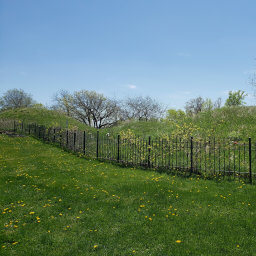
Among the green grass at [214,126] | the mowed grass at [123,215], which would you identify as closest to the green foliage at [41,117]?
the green grass at [214,126]

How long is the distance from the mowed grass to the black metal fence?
143cm

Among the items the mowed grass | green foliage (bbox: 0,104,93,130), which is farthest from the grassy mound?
green foliage (bbox: 0,104,93,130)

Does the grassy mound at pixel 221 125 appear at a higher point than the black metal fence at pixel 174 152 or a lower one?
higher

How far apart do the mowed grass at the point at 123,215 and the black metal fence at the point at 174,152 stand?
143cm

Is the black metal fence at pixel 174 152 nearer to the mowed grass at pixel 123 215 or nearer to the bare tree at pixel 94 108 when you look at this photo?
the mowed grass at pixel 123 215

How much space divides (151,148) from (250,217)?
7086 millimetres

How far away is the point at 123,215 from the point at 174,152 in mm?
8456

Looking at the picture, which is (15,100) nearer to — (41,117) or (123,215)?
(41,117)

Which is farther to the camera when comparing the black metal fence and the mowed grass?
the black metal fence

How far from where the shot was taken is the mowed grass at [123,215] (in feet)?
15.0

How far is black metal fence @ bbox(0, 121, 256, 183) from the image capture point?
10.7m

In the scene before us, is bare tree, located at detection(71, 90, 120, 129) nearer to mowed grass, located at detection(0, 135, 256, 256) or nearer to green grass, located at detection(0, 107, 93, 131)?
green grass, located at detection(0, 107, 93, 131)

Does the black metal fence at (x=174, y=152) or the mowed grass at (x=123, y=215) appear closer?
the mowed grass at (x=123, y=215)

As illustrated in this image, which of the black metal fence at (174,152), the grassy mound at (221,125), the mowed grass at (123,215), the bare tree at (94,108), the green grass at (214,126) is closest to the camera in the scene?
the mowed grass at (123,215)
